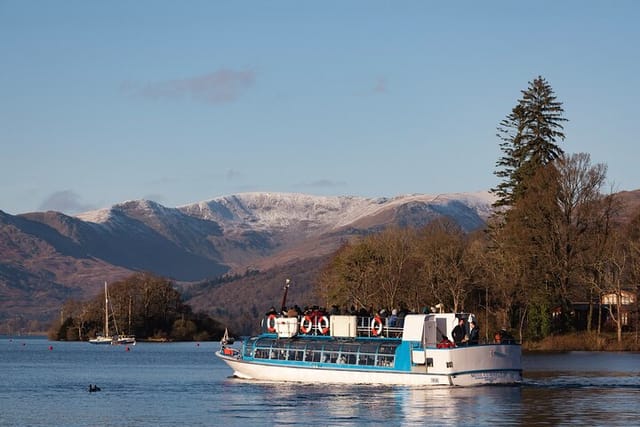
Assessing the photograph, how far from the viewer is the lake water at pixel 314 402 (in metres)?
60.1

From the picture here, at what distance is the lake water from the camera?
197ft

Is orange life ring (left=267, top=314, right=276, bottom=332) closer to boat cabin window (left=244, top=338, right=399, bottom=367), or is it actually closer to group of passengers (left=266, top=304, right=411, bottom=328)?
group of passengers (left=266, top=304, right=411, bottom=328)

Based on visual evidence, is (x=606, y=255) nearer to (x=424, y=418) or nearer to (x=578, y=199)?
(x=578, y=199)

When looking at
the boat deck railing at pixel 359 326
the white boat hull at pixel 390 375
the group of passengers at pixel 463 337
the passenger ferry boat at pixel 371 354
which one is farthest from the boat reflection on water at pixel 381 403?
the boat deck railing at pixel 359 326

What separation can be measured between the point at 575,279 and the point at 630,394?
62.4 meters

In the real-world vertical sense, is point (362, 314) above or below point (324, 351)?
above

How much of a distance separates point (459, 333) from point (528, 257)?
5985 cm

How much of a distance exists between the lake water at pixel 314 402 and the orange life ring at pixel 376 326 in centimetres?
428

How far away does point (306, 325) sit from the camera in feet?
276

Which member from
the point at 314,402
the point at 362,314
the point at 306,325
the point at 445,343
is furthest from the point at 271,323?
the point at 314,402

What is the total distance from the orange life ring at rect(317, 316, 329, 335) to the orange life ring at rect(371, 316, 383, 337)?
4058 mm

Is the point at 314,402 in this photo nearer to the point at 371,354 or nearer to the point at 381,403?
the point at 381,403

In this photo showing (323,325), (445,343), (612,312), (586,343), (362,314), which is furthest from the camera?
(612,312)

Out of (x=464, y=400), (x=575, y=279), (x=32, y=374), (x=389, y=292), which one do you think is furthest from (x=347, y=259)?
(x=464, y=400)
